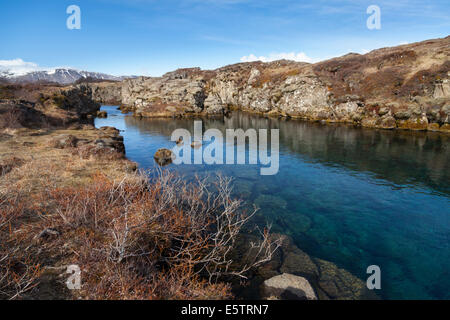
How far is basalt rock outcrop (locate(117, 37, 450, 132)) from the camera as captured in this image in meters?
58.2

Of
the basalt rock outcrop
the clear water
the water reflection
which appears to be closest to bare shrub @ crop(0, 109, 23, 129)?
the clear water

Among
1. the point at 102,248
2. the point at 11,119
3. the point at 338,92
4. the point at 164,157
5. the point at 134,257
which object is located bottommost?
the point at 134,257

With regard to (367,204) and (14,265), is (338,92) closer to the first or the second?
(367,204)

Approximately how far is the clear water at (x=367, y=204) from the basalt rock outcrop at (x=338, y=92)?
62.7 ft

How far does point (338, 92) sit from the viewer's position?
252ft

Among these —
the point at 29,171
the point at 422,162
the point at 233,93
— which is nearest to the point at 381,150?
the point at 422,162

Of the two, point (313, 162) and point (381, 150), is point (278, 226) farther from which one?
point (381, 150)

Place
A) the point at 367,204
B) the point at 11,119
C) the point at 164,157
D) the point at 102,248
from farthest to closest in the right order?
1. the point at 11,119
2. the point at 164,157
3. the point at 367,204
4. the point at 102,248

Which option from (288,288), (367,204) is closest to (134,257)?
(288,288)

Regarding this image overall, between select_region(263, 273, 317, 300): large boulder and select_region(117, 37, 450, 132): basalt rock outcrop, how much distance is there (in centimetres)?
6294

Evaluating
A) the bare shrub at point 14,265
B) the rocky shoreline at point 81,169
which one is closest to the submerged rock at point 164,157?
the rocky shoreline at point 81,169

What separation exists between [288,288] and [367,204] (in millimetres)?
15509
